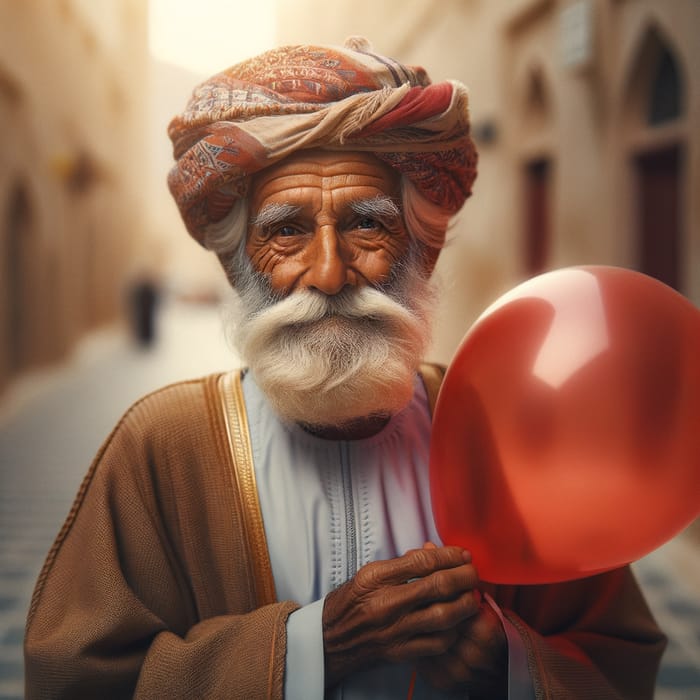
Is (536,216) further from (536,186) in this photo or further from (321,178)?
(321,178)

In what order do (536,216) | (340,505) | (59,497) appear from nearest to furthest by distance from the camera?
(340,505) < (59,497) < (536,216)

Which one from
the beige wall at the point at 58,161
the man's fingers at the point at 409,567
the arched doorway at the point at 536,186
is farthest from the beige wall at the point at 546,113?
the beige wall at the point at 58,161

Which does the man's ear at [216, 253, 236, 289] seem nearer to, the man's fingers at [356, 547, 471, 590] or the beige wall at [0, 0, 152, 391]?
the man's fingers at [356, 547, 471, 590]

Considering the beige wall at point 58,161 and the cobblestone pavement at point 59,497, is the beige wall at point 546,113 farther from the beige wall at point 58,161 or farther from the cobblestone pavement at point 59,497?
the beige wall at point 58,161

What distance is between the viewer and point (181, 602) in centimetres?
132

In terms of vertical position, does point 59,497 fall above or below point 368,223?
below

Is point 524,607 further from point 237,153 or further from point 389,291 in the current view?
point 237,153

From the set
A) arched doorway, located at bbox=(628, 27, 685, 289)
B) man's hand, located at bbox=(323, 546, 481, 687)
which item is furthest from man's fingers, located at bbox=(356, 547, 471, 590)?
arched doorway, located at bbox=(628, 27, 685, 289)

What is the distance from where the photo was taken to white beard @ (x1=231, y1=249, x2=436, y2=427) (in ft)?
4.21

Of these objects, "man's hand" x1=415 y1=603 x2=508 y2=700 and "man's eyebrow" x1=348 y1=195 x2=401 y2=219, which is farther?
"man's eyebrow" x1=348 y1=195 x2=401 y2=219

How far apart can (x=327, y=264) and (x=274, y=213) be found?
132 mm

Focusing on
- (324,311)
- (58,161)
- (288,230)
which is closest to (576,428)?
(324,311)

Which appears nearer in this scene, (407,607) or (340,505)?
(407,607)

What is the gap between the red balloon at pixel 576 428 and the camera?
1104mm
